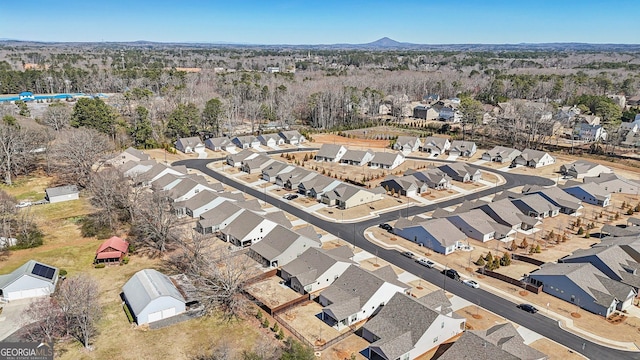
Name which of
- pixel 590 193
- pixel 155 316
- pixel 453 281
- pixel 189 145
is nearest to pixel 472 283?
pixel 453 281

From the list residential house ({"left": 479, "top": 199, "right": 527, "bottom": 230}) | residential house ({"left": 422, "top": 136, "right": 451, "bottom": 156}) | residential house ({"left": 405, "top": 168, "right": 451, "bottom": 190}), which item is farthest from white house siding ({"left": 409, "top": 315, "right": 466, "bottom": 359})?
residential house ({"left": 422, "top": 136, "right": 451, "bottom": 156})

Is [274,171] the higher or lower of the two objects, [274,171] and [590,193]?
the higher

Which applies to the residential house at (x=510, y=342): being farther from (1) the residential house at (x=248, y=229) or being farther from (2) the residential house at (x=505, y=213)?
(1) the residential house at (x=248, y=229)

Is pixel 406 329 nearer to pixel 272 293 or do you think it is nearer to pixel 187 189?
pixel 272 293

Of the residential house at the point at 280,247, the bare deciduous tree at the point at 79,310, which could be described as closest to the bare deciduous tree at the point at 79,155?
the residential house at the point at 280,247

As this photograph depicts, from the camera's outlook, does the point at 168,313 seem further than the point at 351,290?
No

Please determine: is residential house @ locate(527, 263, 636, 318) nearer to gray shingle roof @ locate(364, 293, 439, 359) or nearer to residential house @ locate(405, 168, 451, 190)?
gray shingle roof @ locate(364, 293, 439, 359)
